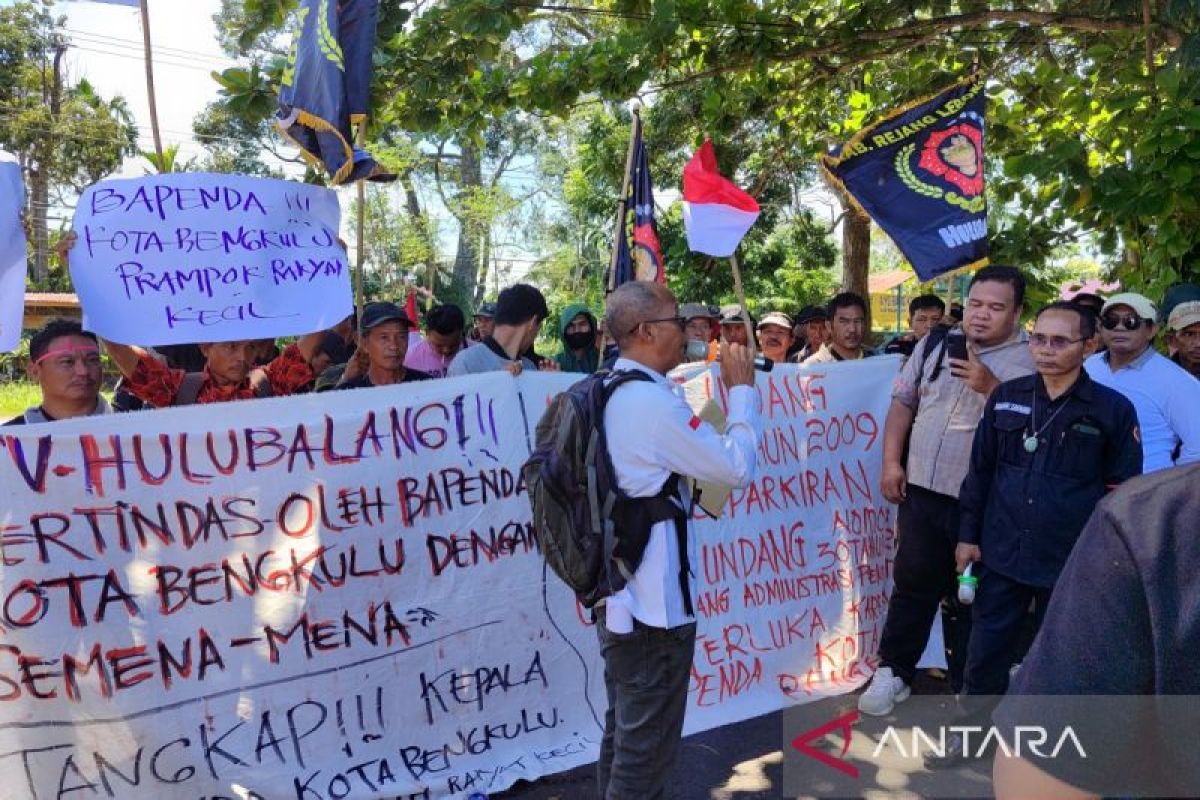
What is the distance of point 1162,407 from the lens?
3.96 m

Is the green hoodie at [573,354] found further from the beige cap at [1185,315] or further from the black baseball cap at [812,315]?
the beige cap at [1185,315]

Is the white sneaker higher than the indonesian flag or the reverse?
the reverse

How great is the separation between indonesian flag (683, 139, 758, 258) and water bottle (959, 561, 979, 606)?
169 cm

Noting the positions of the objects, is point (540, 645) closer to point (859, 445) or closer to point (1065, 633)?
point (859, 445)

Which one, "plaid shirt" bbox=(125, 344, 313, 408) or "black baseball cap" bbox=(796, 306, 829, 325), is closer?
"plaid shirt" bbox=(125, 344, 313, 408)

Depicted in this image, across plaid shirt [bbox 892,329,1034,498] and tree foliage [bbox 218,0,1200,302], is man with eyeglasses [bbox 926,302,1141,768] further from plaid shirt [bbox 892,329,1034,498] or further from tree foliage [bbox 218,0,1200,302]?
tree foliage [bbox 218,0,1200,302]

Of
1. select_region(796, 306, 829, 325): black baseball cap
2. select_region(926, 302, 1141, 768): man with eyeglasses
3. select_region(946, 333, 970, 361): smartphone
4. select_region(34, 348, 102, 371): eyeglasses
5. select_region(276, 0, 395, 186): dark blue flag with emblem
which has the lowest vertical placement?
select_region(926, 302, 1141, 768): man with eyeglasses

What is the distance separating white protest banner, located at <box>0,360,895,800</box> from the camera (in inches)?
111

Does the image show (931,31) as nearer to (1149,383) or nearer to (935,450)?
(1149,383)

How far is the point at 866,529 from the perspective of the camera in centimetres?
461

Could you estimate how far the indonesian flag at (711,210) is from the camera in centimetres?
410

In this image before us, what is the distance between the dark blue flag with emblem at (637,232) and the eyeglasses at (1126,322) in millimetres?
2150

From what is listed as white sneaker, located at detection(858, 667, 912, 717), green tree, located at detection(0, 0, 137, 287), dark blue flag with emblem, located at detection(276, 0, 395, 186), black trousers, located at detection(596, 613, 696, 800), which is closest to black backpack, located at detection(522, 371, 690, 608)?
black trousers, located at detection(596, 613, 696, 800)

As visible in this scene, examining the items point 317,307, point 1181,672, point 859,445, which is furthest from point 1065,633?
point 859,445
